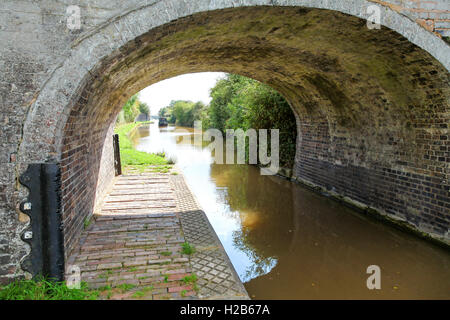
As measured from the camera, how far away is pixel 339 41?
5.39m

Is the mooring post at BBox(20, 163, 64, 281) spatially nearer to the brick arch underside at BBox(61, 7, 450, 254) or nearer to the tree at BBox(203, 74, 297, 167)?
the brick arch underside at BBox(61, 7, 450, 254)

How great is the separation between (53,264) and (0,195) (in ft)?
3.22

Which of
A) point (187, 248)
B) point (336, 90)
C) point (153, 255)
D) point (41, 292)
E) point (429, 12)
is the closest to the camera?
point (41, 292)

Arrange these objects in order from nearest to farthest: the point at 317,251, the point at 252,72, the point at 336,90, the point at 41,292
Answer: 1. the point at 41,292
2. the point at 317,251
3. the point at 336,90
4. the point at 252,72

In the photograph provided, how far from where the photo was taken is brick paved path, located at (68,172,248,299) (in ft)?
12.4

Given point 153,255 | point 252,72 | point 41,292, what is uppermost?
point 252,72

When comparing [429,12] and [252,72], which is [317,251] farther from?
[252,72]

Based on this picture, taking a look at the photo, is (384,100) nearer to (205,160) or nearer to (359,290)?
(359,290)

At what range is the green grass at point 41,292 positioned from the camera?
3.38 m

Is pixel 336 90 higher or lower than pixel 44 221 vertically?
higher

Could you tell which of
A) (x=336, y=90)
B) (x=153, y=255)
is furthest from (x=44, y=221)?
(x=336, y=90)

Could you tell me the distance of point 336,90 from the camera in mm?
7992

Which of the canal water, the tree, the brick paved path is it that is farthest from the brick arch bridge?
the tree

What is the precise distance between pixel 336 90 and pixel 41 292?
7373 mm
